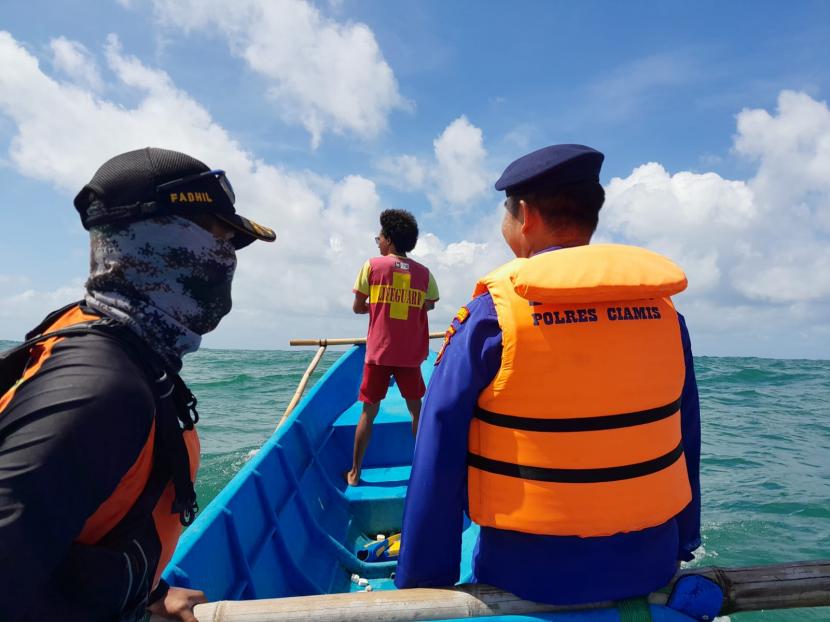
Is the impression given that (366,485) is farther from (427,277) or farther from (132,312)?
(132,312)

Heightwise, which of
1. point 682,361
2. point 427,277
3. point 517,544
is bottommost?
point 517,544

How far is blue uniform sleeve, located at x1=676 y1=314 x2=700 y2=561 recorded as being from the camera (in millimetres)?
1798

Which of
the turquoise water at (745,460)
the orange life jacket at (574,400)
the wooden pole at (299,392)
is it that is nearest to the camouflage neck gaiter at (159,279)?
the orange life jacket at (574,400)

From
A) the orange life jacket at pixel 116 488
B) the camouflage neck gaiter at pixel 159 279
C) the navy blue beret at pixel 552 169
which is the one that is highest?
the navy blue beret at pixel 552 169

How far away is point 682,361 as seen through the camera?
1.58 m

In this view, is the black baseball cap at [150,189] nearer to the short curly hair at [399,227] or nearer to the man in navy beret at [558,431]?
the man in navy beret at [558,431]

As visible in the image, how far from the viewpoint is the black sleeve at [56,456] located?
82 centimetres

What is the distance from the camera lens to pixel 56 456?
839 mm

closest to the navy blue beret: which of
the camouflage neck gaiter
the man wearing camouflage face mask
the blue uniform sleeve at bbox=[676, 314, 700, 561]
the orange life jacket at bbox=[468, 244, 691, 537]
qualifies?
the orange life jacket at bbox=[468, 244, 691, 537]

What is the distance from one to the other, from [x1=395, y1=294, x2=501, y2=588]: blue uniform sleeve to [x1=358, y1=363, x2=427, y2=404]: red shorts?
9.03ft

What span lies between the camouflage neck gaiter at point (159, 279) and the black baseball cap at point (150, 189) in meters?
0.03

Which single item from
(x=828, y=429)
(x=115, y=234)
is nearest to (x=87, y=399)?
(x=115, y=234)

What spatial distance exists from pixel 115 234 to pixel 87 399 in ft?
1.46

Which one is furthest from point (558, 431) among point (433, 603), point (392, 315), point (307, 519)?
point (392, 315)
